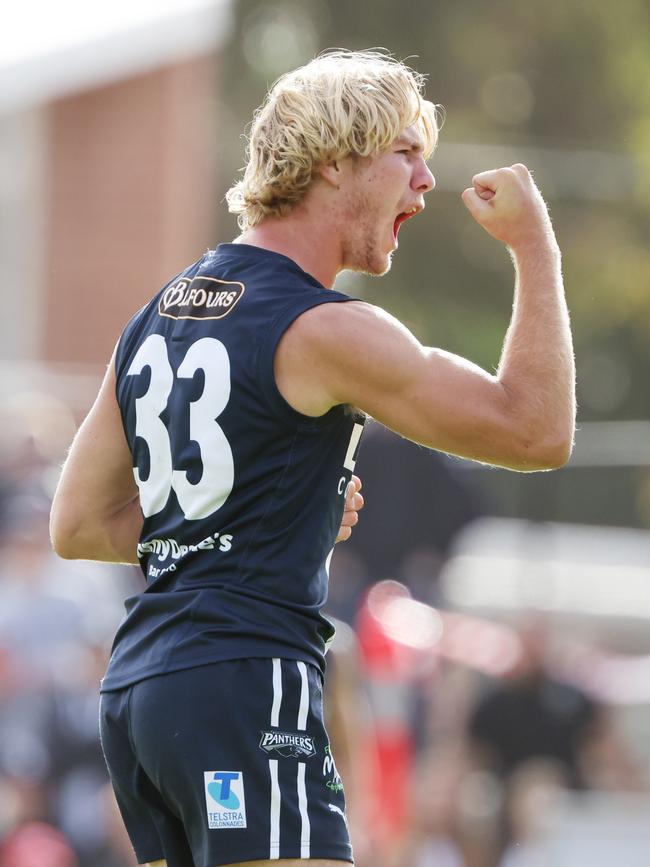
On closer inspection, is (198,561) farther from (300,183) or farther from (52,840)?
(52,840)

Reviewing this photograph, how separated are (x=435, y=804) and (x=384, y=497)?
2.64 metres

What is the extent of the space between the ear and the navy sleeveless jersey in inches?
8.4

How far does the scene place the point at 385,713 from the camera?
30.4 ft

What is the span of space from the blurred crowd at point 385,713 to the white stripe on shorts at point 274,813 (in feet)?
13.6

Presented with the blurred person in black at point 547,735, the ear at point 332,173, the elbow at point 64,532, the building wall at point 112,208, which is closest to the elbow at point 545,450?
the ear at point 332,173

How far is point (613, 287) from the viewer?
23328mm

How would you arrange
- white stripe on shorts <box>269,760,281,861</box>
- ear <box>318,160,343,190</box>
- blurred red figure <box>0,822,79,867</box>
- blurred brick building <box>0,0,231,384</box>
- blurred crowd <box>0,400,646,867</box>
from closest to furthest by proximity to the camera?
1. white stripe on shorts <box>269,760,281,861</box>
2. ear <box>318,160,343,190</box>
3. blurred red figure <box>0,822,79,867</box>
4. blurred crowd <box>0,400,646,867</box>
5. blurred brick building <box>0,0,231,384</box>

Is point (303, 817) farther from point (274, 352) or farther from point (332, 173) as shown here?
point (332, 173)

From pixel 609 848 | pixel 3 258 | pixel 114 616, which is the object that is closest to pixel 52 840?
pixel 114 616

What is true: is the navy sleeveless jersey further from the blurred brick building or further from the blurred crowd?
the blurred brick building

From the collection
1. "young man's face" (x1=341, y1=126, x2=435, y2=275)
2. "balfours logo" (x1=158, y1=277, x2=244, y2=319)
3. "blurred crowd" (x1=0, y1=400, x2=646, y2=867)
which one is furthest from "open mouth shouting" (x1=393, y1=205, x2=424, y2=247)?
"blurred crowd" (x1=0, y1=400, x2=646, y2=867)

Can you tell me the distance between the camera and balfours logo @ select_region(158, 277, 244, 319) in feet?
10.4

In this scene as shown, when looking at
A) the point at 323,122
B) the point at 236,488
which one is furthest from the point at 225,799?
the point at 323,122

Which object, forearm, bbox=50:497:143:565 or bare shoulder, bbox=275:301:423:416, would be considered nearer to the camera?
bare shoulder, bbox=275:301:423:416
